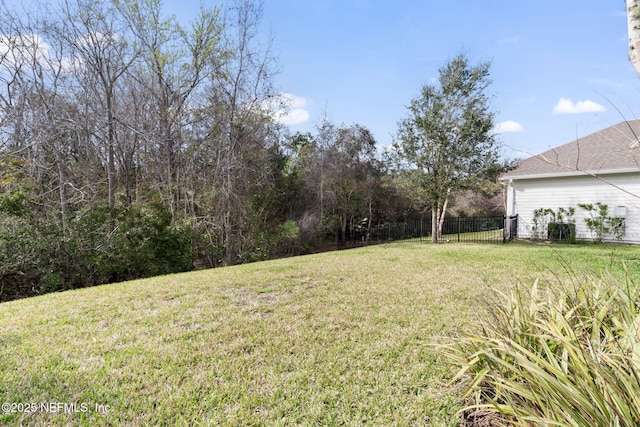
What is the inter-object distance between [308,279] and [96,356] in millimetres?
3262

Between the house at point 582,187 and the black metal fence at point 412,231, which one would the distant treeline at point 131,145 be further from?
the house at point 582,187

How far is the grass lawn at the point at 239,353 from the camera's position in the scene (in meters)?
1.92

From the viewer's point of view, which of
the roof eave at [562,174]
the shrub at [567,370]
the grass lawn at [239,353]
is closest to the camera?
the shrub at [567,370]

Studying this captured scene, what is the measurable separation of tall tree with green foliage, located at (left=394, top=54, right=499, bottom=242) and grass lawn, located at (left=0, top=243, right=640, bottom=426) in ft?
21.2

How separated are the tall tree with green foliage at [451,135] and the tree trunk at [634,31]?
31.7 ft

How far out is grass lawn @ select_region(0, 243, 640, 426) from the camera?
192 cm

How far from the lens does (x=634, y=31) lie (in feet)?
4.66

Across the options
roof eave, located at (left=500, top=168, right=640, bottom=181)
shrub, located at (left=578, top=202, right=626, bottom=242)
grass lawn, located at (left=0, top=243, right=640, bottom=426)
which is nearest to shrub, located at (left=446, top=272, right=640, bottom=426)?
grass lawn, located at (left=0, top=243, right=640, bottom=426)

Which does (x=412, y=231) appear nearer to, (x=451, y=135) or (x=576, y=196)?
(x=451, y=135)

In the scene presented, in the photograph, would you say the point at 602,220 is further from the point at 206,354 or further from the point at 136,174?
the point at 136,174

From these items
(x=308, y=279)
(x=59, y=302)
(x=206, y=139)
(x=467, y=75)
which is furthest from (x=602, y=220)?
(x=59, y=302)

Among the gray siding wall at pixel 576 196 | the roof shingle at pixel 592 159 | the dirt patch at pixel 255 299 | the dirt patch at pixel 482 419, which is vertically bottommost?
the dirt patch at pixel 482 419

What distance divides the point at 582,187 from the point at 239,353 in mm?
12961

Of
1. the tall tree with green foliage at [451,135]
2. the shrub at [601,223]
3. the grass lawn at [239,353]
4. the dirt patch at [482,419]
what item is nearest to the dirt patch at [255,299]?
the grass lawn at [239,353]
